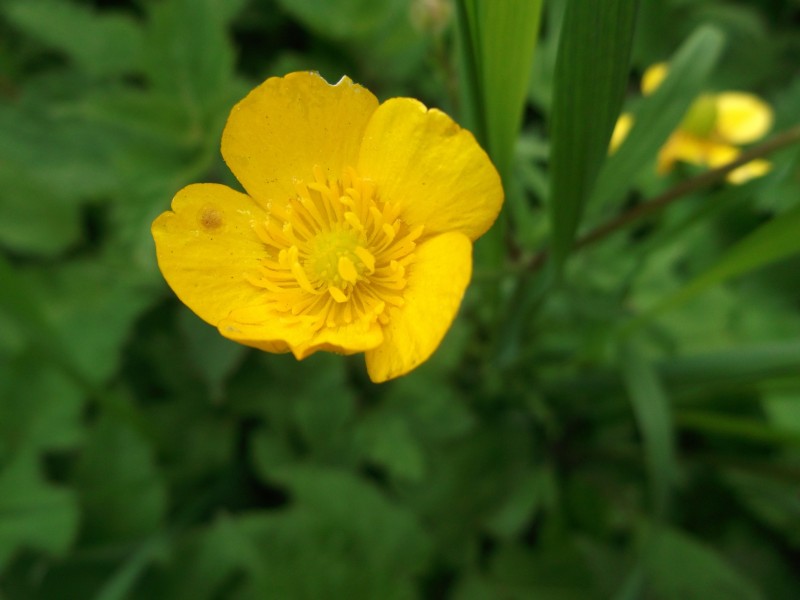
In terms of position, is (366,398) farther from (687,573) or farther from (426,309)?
(426,309)

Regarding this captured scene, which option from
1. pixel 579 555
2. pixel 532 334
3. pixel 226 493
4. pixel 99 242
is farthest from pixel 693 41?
pixel 99 242

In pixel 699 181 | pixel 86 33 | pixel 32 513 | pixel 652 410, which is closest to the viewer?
pixel 699 181

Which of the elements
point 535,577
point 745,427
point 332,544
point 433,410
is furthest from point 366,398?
point 745,427

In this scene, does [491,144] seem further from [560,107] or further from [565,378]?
[565,378]

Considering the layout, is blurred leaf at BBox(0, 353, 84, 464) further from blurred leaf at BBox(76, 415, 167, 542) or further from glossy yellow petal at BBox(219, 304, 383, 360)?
glossy yellow petal at BBox(219, 304, 383, 360)

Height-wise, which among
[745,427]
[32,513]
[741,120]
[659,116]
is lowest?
[32,513]

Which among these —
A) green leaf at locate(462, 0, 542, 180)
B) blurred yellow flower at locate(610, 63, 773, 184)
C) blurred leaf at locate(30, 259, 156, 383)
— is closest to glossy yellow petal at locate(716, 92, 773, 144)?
blurred yellow flower at locate(610, 63, 773, 184)
